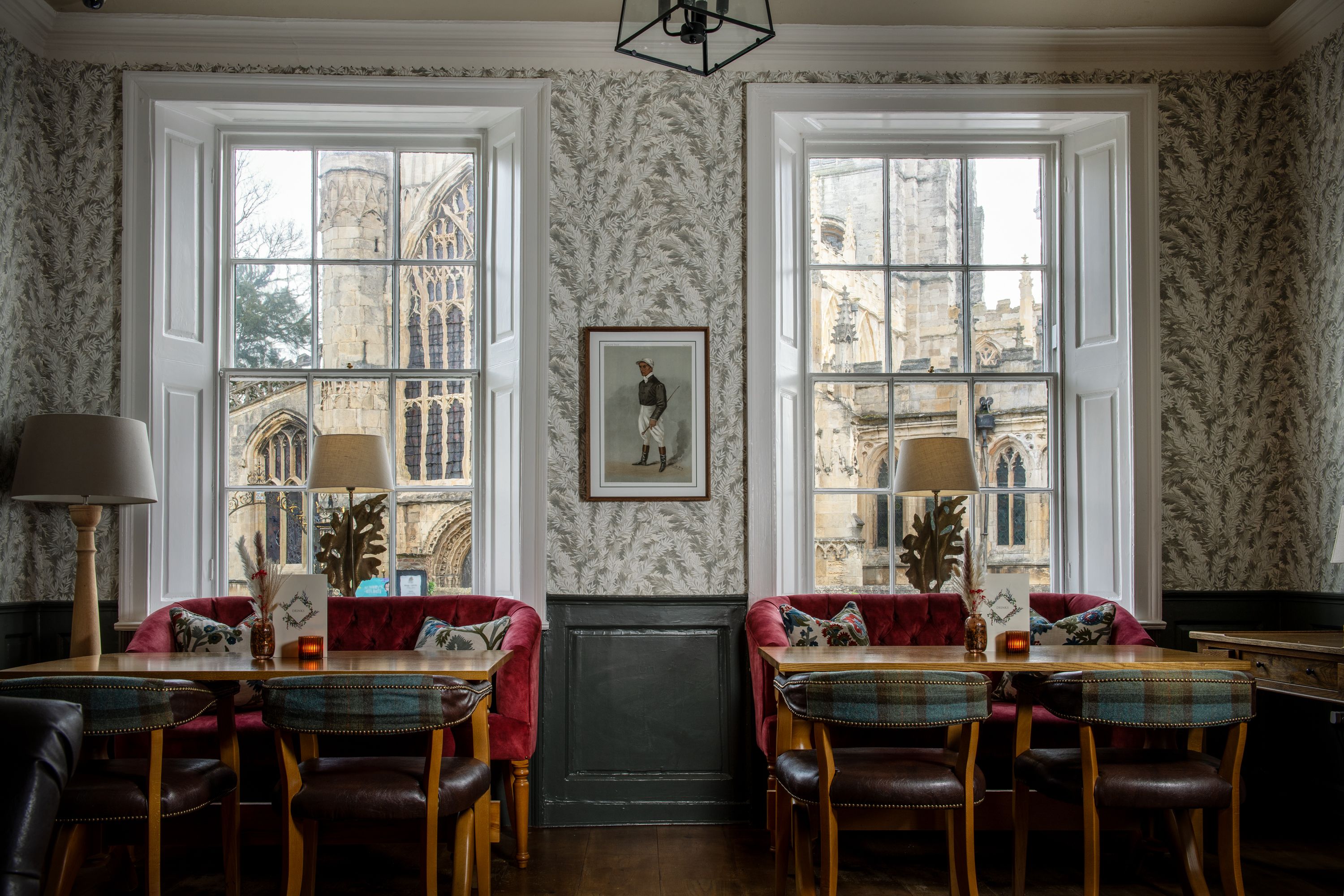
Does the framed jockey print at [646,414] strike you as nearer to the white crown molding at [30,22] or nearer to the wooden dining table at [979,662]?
the wooden dining table at [979,662]

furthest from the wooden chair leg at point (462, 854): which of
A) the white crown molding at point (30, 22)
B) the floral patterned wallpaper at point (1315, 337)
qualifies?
the white crown molding at point (30, 22)

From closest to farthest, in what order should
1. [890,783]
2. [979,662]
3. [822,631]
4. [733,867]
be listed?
[890,783] → [979,662] → [733,867] → [822,631]

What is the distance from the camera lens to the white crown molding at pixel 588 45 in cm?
454

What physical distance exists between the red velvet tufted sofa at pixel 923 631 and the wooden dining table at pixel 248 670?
3.72ft

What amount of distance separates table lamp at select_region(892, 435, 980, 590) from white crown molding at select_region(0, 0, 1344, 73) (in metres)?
1.85

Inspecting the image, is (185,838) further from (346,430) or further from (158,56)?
(158,56)

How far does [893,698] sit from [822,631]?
5.26ft

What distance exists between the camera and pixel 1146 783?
2719 millimetres

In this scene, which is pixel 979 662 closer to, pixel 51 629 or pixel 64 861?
pixel 64 861

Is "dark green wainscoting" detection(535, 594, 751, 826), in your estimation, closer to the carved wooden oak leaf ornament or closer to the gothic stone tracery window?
the carved wooden oak leaf ornament

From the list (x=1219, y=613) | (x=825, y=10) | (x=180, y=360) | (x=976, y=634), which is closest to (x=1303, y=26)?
(x=825, y=10)

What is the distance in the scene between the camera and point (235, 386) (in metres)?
4.84

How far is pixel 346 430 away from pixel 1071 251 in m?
3.77

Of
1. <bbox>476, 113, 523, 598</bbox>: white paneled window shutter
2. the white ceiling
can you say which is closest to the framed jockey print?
<bbox>476, 113, 523, 598</bbox>: white paneled window shutter
